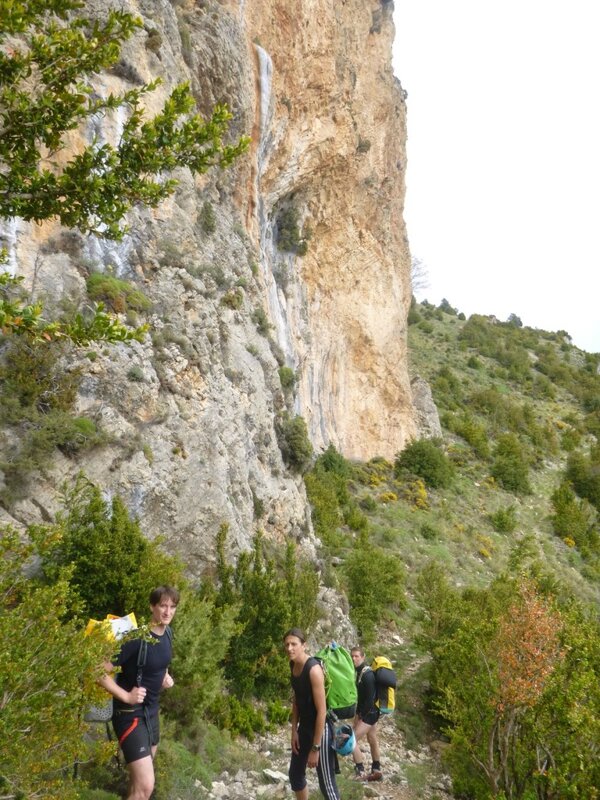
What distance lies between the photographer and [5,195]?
366 cm

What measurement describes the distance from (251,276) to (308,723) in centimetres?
1147

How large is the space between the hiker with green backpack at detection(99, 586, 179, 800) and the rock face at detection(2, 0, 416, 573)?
3.20m

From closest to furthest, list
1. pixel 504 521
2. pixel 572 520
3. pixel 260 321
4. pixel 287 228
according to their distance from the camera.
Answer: pixel 260 321
pixel 287 228
pixel 504 521
pixel 572 520

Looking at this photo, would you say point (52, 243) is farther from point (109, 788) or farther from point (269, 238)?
point (269, 238)

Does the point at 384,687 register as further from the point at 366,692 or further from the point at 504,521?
the point at 504,521

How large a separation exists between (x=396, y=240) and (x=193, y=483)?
72.0 feet

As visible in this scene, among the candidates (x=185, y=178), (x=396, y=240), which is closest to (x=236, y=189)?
(x=185, y=178)

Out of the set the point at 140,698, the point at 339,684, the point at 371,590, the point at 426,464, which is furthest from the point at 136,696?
the point at 426,464

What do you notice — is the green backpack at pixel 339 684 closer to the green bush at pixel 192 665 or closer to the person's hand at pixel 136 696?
the green bush at pixel 192 665

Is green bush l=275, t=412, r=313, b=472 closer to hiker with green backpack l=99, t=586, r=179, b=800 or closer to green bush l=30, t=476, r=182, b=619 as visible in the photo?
green bush l=30, t=476, r=182, b=619

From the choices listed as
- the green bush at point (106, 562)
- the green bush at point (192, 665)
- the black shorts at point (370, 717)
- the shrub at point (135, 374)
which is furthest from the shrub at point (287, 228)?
the black shorts at point (370, 717)

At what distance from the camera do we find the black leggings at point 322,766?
412cm

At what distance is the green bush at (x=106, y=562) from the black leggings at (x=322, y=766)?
84.6 inches

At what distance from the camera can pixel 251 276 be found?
13828 millimetres
